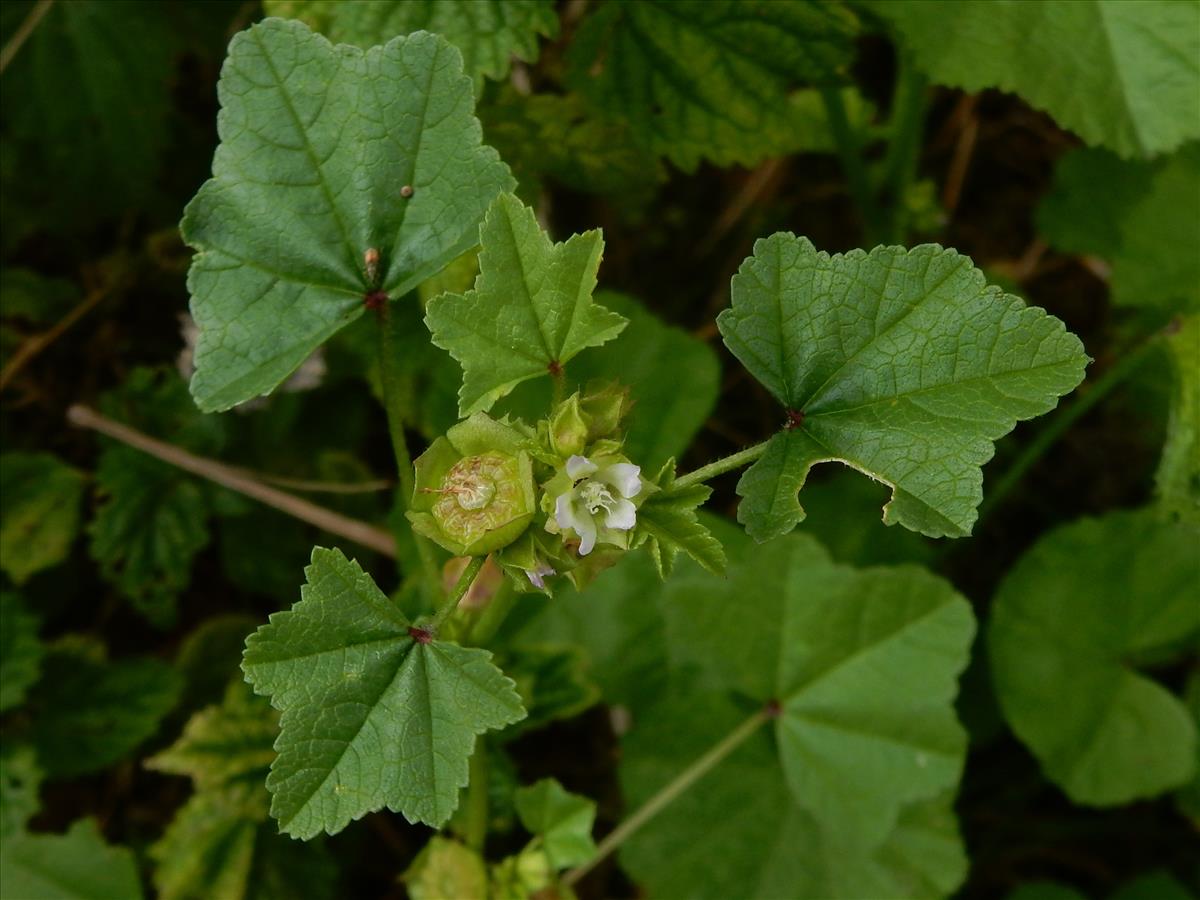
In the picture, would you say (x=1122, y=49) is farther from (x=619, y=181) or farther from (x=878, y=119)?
(x=878, y=119)

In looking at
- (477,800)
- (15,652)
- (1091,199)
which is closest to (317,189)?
(477,800)

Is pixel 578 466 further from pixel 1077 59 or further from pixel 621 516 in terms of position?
pixel 1077 59

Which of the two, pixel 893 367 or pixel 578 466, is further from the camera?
pixel 893 367

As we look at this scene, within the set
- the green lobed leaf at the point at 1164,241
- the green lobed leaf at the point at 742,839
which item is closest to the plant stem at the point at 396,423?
the green lobed leaf at the point at 742,839

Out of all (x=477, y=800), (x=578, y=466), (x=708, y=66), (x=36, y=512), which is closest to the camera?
(x=578, y=466)

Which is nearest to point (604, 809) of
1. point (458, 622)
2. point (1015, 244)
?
point (458, 622)

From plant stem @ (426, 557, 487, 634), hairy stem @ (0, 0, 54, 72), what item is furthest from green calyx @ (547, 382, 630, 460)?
hairy stem @ (0, 0, 54, 72)

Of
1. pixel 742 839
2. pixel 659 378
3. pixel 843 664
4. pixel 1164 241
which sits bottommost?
pixel 742 839
